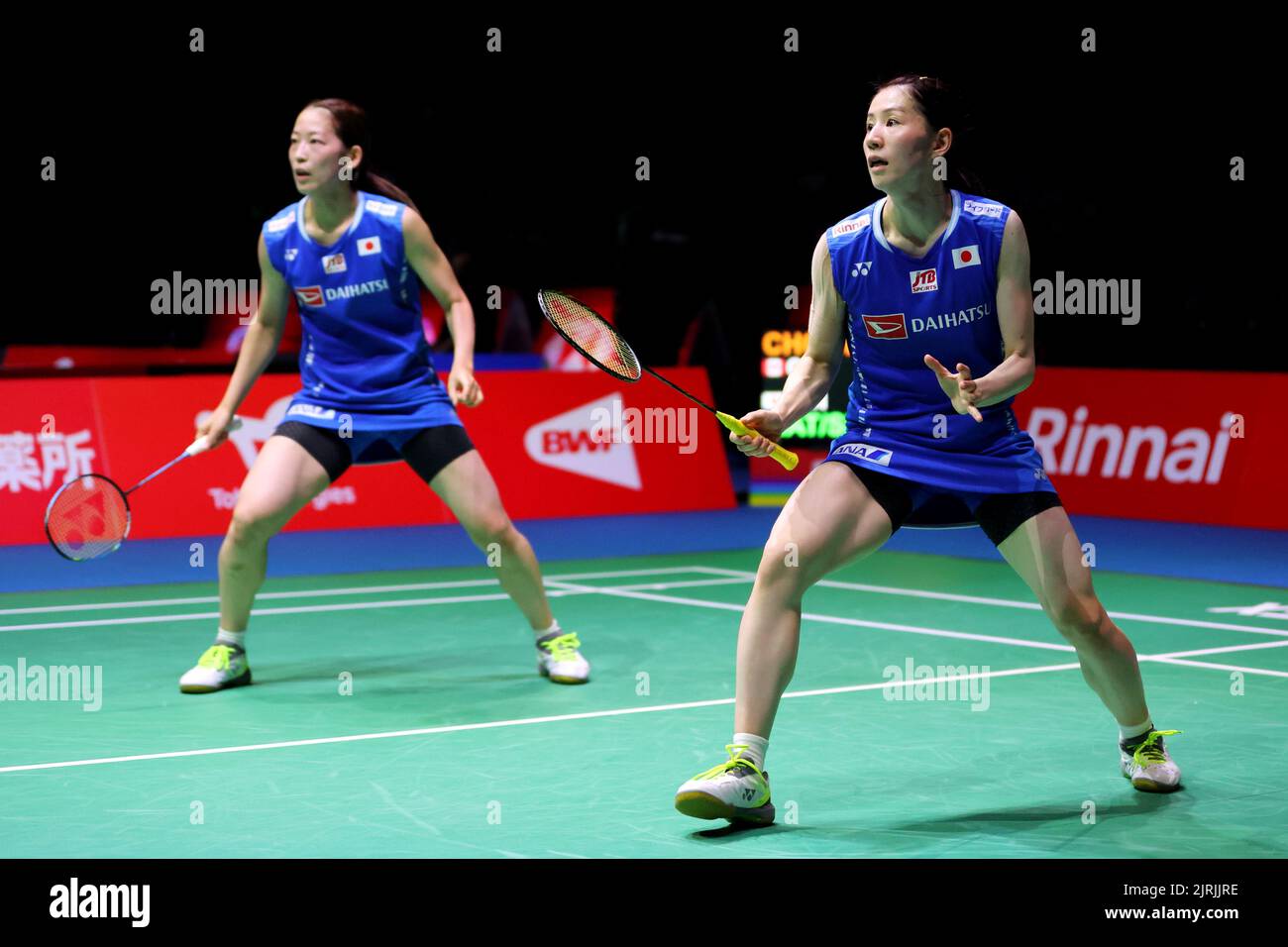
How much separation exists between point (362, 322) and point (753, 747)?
2722 mm

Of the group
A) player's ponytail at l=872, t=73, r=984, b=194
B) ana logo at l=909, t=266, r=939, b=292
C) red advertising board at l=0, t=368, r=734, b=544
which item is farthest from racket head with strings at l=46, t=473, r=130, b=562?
red advertising board at l=0, t=368, r=734, b=544

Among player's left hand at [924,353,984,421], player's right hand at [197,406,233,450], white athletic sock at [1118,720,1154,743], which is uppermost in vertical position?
player's left hand at [924,353,984,421]

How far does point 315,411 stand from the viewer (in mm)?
6695

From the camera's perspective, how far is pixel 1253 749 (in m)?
5.64

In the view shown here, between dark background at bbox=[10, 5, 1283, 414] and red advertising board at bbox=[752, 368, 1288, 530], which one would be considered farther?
dark background at bbox=[10, 5, 1283, 414]

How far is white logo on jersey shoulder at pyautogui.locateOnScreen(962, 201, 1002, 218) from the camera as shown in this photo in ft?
15.5

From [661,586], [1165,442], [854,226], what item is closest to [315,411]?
[854,226]

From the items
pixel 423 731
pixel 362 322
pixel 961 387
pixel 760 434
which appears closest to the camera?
pixel 961 387

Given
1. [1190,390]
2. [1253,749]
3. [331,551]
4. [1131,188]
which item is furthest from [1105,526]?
[1131,188]

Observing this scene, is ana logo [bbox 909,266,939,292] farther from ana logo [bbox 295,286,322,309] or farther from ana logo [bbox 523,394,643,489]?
ana logo [bbox 523,394,643,489]

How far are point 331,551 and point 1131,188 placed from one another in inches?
503

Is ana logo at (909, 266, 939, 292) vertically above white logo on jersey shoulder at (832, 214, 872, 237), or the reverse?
white logo on jersey shoulder at (832, 214, 872, 237)

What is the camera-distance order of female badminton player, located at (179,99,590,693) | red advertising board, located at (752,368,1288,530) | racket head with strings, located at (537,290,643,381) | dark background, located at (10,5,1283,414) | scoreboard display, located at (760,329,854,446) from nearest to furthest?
racket head with strings, located at (537,290,643,381), female badminton player, located at (179,99,590,693), red advertising board, located at (752,368,1288,530), scoreboard display, located at (760,329,854,446), dark background, located at (10,5,1283,414)

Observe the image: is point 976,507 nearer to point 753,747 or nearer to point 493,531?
point 753,747
